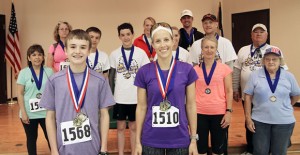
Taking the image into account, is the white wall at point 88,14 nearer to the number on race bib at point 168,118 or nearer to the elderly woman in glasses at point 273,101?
the elderly woman in glasses at point 273,101

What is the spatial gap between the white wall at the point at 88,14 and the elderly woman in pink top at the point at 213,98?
568 centimetres

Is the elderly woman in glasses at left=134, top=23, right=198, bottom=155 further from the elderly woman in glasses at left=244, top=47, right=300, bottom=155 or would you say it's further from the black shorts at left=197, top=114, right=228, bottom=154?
the elderly woman in glasses at left=244, top=47, right=300, bottom=155

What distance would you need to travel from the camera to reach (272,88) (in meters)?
2.99

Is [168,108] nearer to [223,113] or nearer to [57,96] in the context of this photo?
[57,96]

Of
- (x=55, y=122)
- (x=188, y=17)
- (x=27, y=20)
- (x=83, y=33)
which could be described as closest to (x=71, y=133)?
(x=55, y=122)

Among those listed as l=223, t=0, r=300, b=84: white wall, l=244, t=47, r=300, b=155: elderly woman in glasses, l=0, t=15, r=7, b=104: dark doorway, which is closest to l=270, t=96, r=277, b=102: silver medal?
l=244, t=47, r=300, b=155: elderly woman in glasses

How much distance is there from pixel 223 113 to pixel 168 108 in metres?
0.99

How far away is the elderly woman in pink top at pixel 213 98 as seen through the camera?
2.95 m

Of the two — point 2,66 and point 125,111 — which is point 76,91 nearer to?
point 125,111

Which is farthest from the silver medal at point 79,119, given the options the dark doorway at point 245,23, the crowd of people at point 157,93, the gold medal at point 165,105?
the dark doorway at point 245,23

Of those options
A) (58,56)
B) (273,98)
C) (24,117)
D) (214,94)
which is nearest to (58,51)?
(58,56)

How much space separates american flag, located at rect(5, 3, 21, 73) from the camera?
24.6 ft

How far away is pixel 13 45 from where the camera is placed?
7.52 meters

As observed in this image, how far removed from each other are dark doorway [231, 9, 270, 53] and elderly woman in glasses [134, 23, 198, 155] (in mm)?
6096
